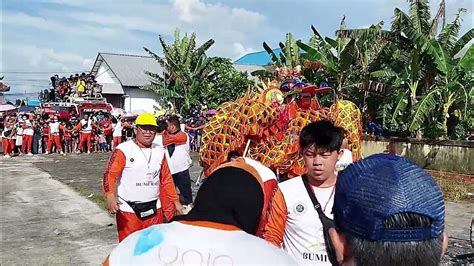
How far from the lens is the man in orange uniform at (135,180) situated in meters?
5.16

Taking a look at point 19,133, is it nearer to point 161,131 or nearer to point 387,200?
point 161,131

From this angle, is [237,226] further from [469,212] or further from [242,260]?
[469,212]

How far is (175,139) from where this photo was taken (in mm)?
7590

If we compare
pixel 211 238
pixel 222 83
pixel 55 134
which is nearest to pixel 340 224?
pixel 211 238

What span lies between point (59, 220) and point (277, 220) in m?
6.41

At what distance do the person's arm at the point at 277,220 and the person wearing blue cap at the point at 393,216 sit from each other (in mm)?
1546

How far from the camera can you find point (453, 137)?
14047 mm

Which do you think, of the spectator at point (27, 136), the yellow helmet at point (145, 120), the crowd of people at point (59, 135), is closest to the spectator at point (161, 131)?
the yellow helmet at point (145, 120)

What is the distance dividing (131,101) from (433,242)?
3675cm

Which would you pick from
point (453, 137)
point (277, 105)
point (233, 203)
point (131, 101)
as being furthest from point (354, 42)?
point (131, 101)

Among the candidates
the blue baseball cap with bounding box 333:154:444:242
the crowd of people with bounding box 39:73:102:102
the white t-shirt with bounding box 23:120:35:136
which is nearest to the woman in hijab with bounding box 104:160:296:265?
the blue baseball cap with bounding box 333:154:444:242

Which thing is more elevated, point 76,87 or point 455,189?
point 76,87

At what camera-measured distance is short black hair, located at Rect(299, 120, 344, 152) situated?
3.00 m

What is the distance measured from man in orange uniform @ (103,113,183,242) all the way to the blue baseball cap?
4.02 m
